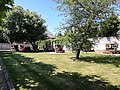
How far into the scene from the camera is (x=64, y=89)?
9.82 m

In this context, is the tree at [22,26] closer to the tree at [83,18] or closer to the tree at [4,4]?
the tree at [83,18]

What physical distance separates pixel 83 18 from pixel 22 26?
21943 mm

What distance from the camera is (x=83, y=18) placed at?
2450cm

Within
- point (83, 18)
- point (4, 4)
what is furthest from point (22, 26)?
point (4, 4)

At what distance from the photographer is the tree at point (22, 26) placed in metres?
43.5

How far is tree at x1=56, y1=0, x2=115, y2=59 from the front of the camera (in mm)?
23445

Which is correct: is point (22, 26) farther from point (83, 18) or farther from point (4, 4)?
point (4, 4)

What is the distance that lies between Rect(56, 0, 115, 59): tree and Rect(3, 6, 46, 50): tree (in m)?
20.8

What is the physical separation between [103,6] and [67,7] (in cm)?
401

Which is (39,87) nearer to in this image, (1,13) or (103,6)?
(1,13)

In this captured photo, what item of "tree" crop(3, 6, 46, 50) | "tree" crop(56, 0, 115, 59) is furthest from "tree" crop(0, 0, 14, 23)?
"tree" crop(3, 6, 46, 50)

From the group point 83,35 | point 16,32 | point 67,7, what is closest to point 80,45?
point 83,35

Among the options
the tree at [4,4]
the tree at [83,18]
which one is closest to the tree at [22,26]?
the tree at [83,18]

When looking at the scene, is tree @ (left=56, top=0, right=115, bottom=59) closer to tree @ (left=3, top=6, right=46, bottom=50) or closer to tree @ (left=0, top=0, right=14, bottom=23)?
tree @ (left=0, top=0, right=14, bottom=23)
